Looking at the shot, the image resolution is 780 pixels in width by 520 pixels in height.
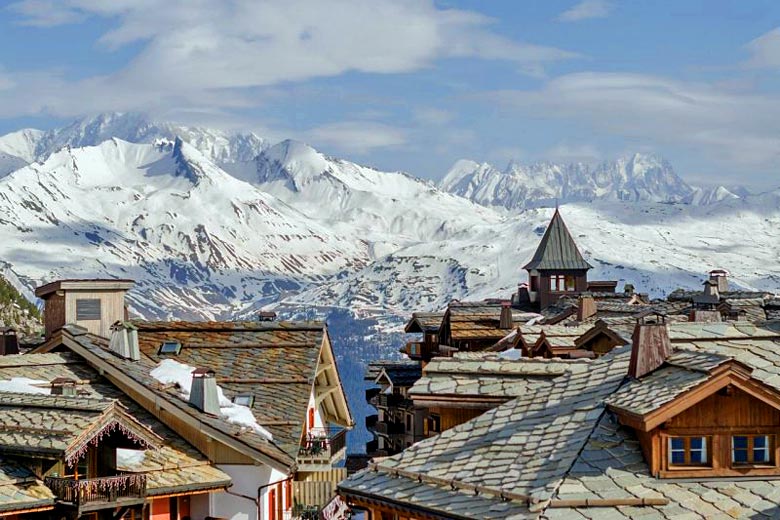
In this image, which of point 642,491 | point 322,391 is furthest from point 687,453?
point 322,391

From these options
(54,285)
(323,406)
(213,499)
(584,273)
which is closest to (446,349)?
(323,406)

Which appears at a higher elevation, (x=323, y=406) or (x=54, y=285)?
(x=54, y=285)

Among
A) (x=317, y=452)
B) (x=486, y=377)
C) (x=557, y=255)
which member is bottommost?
(x=317, y=452)

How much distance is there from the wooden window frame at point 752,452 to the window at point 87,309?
887 inches

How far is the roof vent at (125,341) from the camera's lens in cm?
3831

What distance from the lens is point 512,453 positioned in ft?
90.3

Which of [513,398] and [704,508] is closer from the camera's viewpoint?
[704,508]

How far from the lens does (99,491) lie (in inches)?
1128

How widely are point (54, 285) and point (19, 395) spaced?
37.3 feet

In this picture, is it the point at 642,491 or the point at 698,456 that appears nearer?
the point at 642,491

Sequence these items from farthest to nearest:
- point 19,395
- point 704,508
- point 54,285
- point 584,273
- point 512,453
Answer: point 584,273
point 54,285
point 19,395
point 512,453
point 704,508

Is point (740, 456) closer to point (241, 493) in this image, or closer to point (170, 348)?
point (241, 493)

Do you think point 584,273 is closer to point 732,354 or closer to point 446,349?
point 446,349

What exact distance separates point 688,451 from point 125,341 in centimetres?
1714
